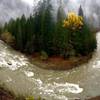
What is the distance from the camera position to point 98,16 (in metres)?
172

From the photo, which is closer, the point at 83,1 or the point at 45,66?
the point at 45,66

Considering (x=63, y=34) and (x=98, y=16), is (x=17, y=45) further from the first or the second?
(x=98, y=16)

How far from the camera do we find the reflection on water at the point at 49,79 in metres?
74.6

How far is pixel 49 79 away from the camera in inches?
3344

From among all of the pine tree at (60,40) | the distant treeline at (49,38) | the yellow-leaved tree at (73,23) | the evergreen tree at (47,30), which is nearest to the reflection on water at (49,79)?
the distant treeline at (49,38)

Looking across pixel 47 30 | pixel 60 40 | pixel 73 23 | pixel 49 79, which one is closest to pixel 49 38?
pixel 47 30

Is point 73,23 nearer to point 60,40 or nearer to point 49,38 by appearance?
point 60,40

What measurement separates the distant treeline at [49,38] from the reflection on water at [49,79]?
13.9 feet

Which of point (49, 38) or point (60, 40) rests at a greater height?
point (49, 38)

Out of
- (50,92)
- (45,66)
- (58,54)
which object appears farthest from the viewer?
(58,54)

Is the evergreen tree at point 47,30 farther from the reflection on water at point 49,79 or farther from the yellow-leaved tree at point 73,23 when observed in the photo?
the reflection on water at point 49,79

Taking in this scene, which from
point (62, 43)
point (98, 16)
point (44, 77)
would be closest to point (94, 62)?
point (62, 43)

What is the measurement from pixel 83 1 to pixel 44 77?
99834mm

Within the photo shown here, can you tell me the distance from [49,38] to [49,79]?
20.1 meters
